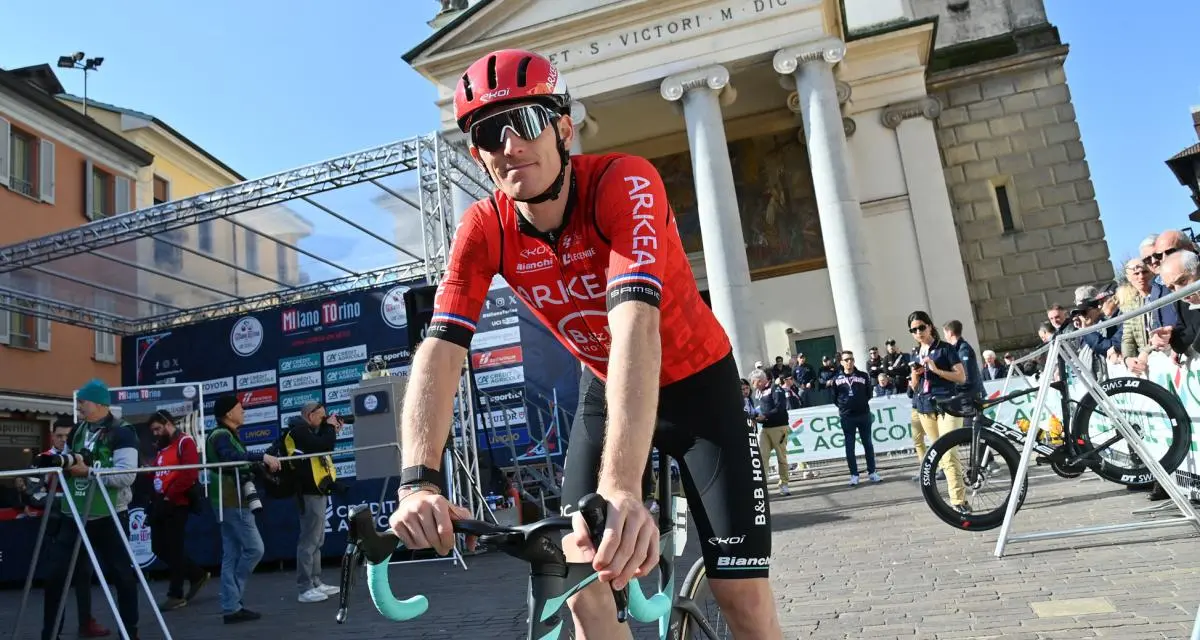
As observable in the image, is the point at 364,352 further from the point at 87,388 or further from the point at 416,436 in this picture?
the point at 416,436

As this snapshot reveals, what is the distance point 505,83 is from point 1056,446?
6868mm

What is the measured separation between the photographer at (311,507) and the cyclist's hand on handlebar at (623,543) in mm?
7350

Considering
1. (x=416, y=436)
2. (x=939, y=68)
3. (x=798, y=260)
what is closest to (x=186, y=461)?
(x=416, y=436)

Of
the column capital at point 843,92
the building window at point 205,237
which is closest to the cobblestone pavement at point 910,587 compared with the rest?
the building window at point 205,237

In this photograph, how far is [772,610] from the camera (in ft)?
8.06

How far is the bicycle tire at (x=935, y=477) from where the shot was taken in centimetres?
672

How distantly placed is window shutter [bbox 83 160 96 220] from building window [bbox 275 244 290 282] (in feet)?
37.8

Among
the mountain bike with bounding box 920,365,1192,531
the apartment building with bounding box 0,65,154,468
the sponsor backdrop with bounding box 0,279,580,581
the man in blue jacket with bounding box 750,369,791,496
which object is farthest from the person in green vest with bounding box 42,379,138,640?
the apartment building with bounding box 0,65,154,468

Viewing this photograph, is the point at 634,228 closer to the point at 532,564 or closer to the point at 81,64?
the point at 532,564

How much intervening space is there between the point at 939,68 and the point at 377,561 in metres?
30.3

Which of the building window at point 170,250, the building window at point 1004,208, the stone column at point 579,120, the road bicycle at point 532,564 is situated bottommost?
the road bicycle at point 532,564

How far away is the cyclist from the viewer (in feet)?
5.92

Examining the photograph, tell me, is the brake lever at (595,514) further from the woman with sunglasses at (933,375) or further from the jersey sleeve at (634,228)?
the woman with sunglasses at (933,375)

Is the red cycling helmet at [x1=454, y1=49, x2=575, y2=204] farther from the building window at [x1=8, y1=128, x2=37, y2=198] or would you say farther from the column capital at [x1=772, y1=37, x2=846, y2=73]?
the building window at [x1=8, y1=128, x2=37, y2=198]
